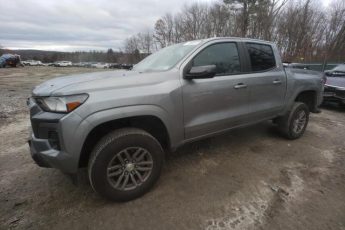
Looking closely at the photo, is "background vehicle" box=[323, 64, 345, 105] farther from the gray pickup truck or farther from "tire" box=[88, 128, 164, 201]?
"tire" box=[88, 128, 164, 201]

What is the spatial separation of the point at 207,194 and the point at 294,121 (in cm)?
A: 271

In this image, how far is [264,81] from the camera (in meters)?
3.84

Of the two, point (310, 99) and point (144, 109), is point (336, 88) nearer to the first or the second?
point (310, 99)

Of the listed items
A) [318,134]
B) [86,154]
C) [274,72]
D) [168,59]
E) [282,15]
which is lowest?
[318,134]

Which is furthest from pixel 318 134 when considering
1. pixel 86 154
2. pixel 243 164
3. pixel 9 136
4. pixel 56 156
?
pixel 9 136

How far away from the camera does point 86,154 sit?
8.77 feet

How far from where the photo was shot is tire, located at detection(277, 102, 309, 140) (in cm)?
452

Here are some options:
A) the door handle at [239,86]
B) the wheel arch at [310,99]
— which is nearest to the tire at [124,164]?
the door handle at [239,86]

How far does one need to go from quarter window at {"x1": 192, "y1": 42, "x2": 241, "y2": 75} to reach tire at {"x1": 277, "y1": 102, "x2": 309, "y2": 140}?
1.67 m

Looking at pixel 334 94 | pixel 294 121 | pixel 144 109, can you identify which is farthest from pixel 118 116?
pixel 334 94

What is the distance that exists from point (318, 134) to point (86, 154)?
4.83 meters

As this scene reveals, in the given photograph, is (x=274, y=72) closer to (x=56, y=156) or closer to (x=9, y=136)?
(x=56, y=156)

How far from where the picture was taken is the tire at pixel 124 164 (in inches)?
96.5

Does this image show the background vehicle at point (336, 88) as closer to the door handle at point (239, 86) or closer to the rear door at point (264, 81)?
the rear door at point (264, 81)
